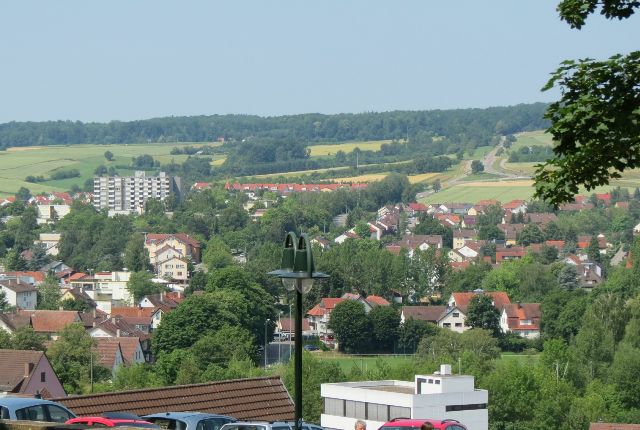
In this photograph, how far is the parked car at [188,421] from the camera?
20.4m

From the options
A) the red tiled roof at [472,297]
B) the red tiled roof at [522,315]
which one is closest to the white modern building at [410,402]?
the red tiled roof at [522,315]

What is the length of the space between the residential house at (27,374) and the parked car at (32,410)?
128 feet

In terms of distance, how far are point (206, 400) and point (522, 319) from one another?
339ft

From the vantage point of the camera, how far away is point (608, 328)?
318 ft

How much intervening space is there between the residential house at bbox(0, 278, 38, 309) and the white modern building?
3760 inches

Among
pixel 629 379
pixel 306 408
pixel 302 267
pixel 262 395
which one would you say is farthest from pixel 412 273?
pixel 302 267

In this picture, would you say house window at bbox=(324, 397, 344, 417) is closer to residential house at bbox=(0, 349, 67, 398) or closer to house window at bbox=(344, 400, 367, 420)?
house window at bbox=(344, 400, 367, 420)

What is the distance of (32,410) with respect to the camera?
19.5 meters

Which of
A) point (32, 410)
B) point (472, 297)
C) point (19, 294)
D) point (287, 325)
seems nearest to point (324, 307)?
point (287, 325)

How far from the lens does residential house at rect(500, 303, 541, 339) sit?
4875 inches

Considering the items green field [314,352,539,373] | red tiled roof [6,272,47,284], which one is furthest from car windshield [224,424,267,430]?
red tiled roof [6,272,47,284]

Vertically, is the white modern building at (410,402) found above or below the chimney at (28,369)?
above

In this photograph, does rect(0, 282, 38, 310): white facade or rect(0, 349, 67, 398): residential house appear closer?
rect(0, 349, 67, 398): residential house

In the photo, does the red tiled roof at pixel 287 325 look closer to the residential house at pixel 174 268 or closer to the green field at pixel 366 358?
the green field at pixel 366 358
